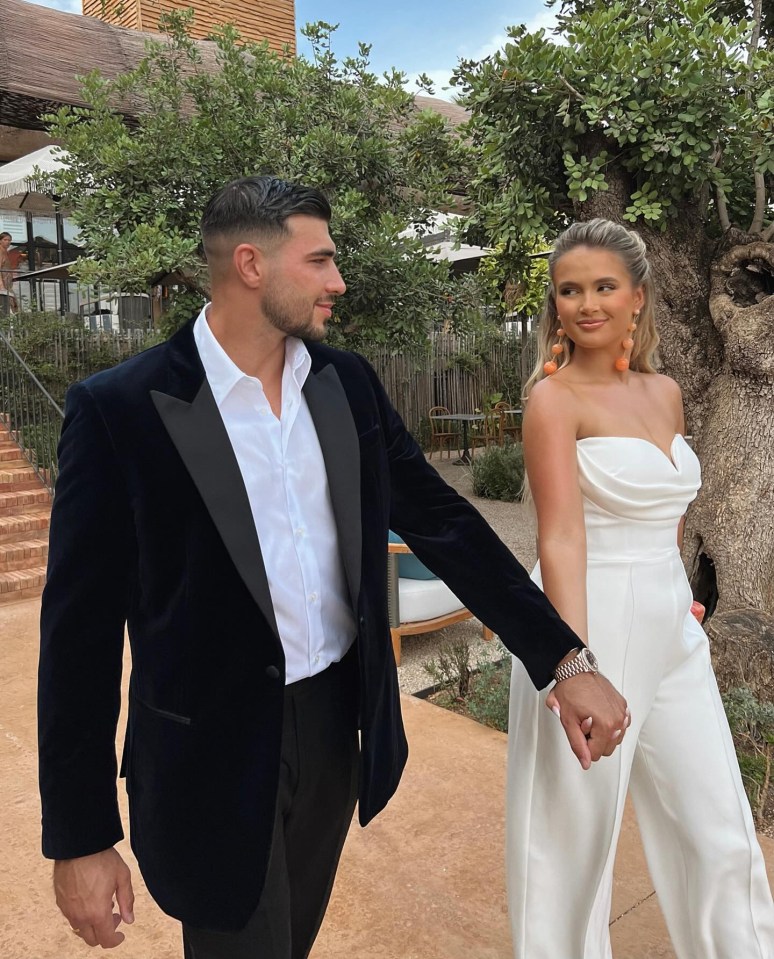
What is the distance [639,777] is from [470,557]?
72 cm

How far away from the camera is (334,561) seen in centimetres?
161

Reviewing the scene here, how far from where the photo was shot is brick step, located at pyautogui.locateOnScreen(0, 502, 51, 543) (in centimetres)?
711

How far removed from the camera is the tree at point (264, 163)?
7.25 metres

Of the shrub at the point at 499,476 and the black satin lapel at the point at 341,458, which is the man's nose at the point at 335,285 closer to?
the black satin lapel at the point at 341,458

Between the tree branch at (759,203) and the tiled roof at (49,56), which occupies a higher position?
the tiled roof at (49,56)

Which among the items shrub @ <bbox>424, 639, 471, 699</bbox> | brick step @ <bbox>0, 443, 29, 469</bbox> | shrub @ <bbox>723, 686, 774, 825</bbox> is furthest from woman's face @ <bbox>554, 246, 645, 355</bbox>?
brick step @ <bbox>0, 443, 29, 469</bbox>

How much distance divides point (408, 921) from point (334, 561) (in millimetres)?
1559

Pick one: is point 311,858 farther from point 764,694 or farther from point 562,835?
point 764,694

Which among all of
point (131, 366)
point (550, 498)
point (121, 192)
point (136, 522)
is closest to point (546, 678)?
point (550, 498)

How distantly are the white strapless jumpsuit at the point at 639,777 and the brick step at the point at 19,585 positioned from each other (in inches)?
208

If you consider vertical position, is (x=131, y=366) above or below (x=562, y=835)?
above

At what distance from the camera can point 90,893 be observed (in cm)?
146

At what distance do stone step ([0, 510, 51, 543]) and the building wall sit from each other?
827 centimetres

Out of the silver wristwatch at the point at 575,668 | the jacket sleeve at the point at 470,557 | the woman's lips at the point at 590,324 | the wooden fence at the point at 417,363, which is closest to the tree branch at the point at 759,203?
the woman's lips at the point at 590,324
